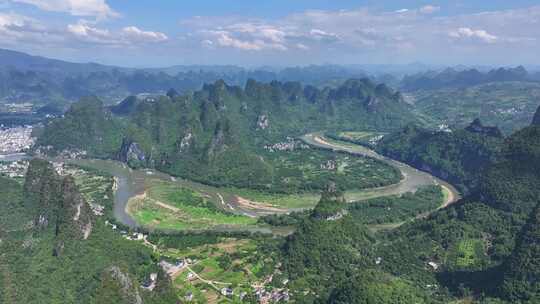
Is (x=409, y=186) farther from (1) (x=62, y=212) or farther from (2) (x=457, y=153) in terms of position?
(1) (x=62, y=212)

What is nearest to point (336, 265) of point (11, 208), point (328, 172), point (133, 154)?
point (11, 208)

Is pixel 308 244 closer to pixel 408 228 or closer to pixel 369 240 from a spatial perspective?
pixel 369 240

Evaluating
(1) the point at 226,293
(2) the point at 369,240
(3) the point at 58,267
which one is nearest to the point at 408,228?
(2) the point at 369,240

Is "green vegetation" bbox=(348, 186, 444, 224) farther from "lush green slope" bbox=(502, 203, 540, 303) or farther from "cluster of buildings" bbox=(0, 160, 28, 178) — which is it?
"cluster of buildings" bbox=(0, 160, 28, 178)

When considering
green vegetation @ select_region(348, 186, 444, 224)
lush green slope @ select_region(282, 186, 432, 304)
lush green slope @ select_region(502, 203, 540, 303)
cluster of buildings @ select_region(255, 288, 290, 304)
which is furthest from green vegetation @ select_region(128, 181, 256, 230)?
lush green slope @ select_region(502, 203, 540, 303)

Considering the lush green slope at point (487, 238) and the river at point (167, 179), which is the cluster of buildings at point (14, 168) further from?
the lush green slope at point (487, 238)

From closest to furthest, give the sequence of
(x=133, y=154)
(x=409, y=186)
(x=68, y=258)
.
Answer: (x=68, y=258), (x=409, y=186), (x=133, y=154)
